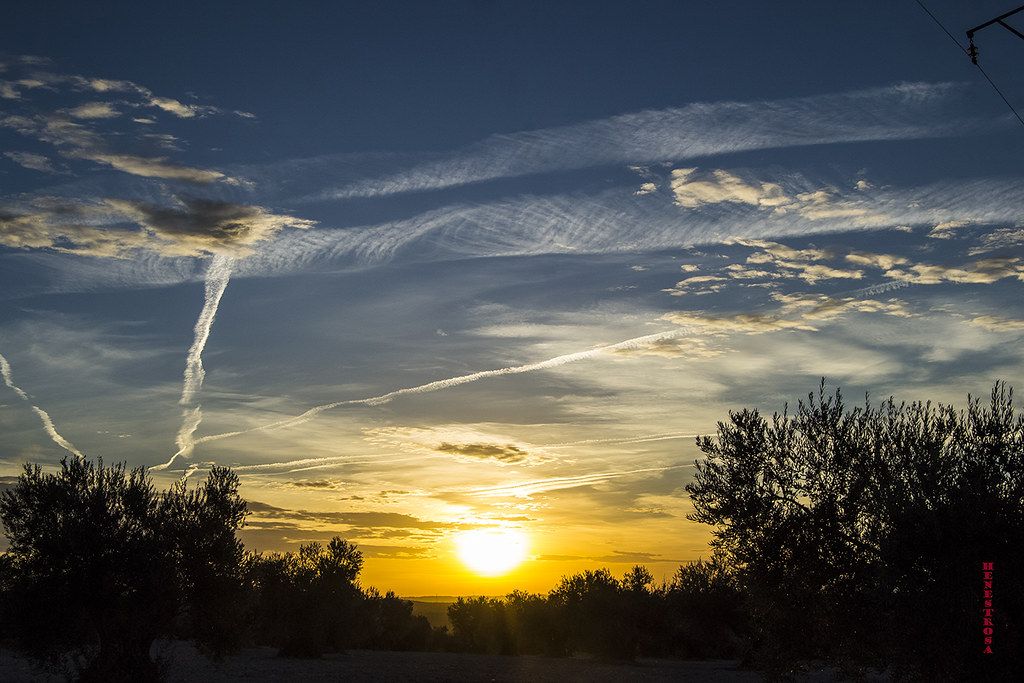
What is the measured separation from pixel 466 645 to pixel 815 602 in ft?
237

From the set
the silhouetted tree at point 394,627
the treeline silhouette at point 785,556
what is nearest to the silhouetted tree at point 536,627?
the silhouetted tree at point 394,627

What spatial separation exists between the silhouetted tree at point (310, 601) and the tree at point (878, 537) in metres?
50.0

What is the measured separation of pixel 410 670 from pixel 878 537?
130 feet

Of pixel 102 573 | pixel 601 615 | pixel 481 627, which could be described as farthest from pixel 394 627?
pixel 102 573

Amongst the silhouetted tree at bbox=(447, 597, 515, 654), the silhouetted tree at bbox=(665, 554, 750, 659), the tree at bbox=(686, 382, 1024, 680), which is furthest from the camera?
the silhouetted tree at bbox=(447, 597, 515, 654)

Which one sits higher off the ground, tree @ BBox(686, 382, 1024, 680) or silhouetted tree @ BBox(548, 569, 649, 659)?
tree @ BBox(686, 382, 1024, 680)

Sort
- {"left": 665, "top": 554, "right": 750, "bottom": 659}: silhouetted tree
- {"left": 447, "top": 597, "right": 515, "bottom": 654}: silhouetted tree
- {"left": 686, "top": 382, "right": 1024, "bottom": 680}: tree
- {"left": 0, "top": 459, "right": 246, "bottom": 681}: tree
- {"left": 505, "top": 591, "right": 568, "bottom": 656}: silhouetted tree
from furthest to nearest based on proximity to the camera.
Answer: {"left": 447, "top": 597, "right": 515, "bottom": 654}: silhouetted tree < {"left": 505, "top": 591, "right": 568, "bottom": 656}: silhouetted tree < {"left": 665, "top": 554, "right": 750, "bottom": 659}: silhouetted tree < {"left": 0, "top": 459, "right": 246, "bottom": 681}: tree < {"left": 686, "top": 382, "right": 1024, "bottom": 680}: tree

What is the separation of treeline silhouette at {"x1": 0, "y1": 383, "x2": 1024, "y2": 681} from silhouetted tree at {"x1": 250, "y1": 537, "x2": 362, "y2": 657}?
3403 centimetres

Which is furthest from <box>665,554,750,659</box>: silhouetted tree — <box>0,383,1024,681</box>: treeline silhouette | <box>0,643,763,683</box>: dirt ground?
<box>0,383,1024,681</box>: treeline silhouette

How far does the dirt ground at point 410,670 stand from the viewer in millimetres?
48250

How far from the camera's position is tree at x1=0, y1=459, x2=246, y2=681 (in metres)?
32.1

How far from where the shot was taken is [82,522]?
33.3 meters

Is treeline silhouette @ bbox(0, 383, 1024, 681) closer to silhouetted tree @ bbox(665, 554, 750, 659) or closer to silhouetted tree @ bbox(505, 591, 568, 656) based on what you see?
silhouetted tree @ bbox(665, 554, 750, 659)

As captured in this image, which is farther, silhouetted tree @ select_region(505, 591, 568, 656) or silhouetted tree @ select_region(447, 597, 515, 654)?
silhouetted tree @ select_region(447, 597, 515, 654)
